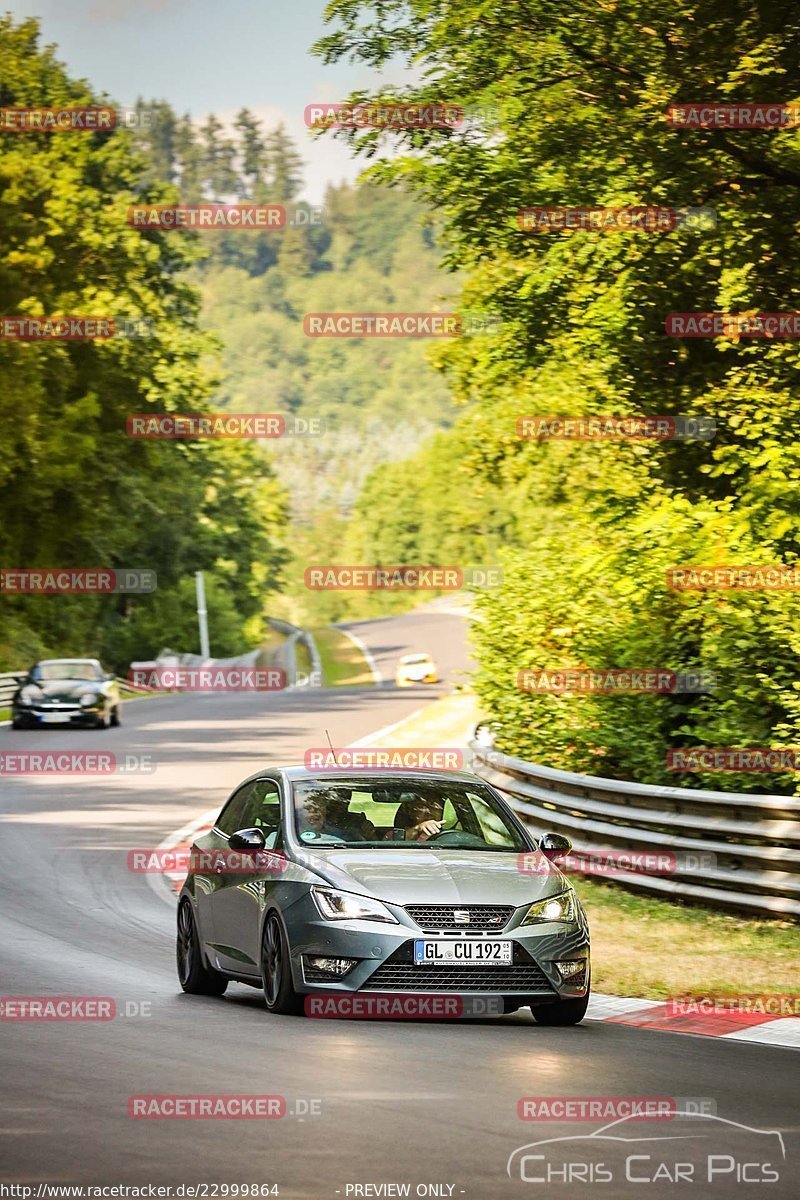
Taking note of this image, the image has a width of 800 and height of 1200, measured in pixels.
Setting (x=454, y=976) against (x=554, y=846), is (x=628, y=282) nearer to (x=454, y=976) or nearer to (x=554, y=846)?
(x=554, y=846)

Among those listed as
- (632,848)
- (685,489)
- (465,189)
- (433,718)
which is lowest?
(433,718)

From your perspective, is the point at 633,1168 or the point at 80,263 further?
the point at 80,263

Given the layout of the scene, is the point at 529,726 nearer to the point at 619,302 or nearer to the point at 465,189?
the point at 619,302

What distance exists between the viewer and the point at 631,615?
18781mm

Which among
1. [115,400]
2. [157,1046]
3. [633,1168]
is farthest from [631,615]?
[115,400]

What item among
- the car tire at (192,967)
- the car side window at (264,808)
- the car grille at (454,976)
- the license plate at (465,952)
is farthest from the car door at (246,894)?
the license plate at (465,952)

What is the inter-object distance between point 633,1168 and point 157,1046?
330 centimetres

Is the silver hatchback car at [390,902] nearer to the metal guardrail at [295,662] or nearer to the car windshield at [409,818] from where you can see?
the car windshield at [409,818]

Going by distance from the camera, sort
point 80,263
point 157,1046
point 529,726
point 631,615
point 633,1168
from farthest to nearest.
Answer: point 80,263
point 529,726
point 631,615
point 157,1046
point 633,1168

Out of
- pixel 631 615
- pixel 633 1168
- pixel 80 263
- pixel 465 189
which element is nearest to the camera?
pixel 633 1168

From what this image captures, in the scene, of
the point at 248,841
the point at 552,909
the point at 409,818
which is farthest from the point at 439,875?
the point at 248,841

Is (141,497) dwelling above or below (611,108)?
below

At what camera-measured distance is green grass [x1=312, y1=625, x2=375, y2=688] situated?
93.8 meters

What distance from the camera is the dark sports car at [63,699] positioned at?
131 feet
